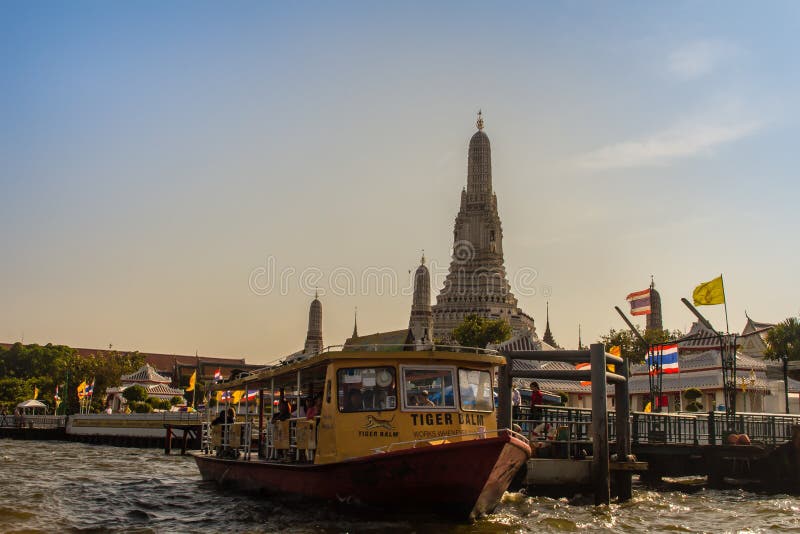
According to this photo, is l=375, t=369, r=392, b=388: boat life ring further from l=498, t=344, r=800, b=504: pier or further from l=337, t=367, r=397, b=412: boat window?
l=498, t=344, r=800, b=504: pier

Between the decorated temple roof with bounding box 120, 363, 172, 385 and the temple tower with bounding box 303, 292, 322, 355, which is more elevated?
the temple tower with bounding box 303, 292, 322, 355

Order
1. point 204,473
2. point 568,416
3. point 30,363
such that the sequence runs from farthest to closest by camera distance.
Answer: point 30,363, point 204,473, point 568,416

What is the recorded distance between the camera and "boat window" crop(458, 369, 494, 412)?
17094 mm

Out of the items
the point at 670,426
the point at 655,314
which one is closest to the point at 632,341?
the point at 655,314

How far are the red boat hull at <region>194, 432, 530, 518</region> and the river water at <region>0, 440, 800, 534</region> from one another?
1.15 feet

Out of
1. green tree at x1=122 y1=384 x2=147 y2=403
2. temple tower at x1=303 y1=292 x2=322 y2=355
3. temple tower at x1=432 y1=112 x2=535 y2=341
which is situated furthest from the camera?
temple tower at x1=303 y1=292 x2=322 y2=355

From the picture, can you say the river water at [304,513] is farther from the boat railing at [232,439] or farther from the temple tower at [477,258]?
the temple tower at [477,258]

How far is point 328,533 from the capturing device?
15.5 metres

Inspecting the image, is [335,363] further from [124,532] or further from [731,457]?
[731,457]

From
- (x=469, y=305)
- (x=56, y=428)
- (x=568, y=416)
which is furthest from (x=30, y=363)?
(x=568, y=416)

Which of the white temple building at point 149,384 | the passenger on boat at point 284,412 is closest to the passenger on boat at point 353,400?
the passenger on boat at point 284,412

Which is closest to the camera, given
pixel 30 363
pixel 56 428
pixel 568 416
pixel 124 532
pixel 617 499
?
pixel 124 532

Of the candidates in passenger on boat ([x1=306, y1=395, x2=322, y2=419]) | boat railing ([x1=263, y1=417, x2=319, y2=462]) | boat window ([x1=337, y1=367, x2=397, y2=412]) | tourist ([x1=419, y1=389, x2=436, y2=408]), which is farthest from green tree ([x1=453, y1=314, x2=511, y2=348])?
boat window ([x1=337, y1=367, x2=397, y2=412])

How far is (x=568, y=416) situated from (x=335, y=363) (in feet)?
29.5
